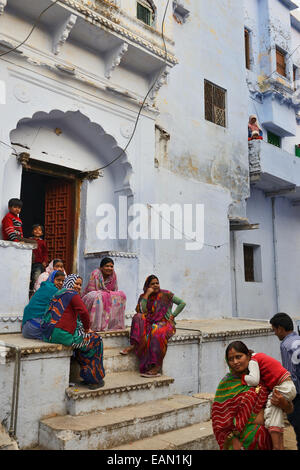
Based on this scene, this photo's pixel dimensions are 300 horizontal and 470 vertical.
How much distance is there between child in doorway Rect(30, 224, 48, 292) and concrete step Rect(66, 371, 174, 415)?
184 cm

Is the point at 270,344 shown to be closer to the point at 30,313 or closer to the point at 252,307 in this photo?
the point at 252,307

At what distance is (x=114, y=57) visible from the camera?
6.41m

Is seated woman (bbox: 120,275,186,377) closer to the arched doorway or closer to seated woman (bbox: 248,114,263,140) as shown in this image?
the arched doorway

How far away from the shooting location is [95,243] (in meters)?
6.84

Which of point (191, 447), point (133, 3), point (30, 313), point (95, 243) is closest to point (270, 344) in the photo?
point (95, 243)

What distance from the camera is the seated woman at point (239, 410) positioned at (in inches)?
115

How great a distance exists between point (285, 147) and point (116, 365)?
1131 centimetres

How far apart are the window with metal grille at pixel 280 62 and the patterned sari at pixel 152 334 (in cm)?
1124

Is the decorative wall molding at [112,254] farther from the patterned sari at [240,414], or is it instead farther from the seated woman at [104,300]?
the patterned sari at [240,414]

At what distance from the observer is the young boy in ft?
16.8

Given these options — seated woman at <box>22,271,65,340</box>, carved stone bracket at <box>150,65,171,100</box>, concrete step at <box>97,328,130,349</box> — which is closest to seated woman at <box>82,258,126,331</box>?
concrete step at <box>97,328,130,349</box>

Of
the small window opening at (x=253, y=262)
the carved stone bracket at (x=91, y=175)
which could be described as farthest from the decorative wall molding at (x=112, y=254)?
the small window opening at (x=253, y=262)

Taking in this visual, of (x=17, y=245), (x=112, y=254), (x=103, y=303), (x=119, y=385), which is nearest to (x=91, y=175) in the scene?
(x=112, y=254)

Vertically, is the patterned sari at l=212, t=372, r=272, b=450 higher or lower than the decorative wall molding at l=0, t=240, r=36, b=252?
lower
